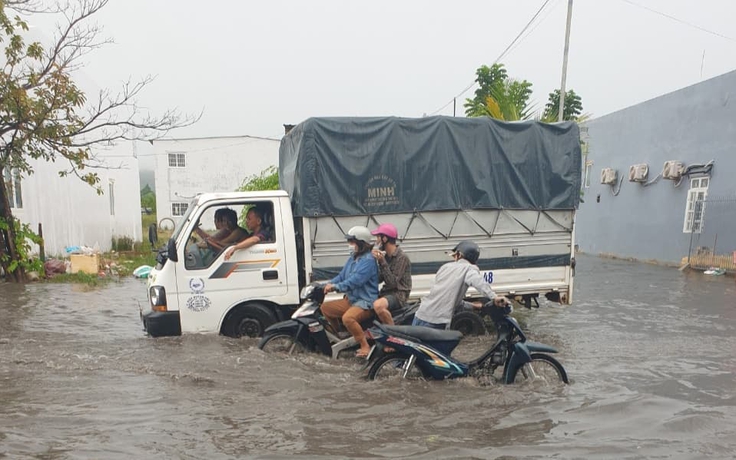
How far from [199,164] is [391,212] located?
33.9 m

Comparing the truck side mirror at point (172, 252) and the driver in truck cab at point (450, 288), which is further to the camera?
the truck side mirror at point (172, 252)

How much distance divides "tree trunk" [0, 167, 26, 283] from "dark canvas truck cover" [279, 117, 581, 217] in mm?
7781

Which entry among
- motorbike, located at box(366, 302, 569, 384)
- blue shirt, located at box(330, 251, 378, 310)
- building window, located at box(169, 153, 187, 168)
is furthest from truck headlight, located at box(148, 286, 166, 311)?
building window, located at box(169, 153, 187, 168)

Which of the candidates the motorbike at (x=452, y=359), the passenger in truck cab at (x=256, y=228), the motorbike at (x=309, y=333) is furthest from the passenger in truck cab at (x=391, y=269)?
the passenger in truck cab at (x=256, y=228)

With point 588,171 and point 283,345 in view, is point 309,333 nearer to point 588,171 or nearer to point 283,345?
point 283,345

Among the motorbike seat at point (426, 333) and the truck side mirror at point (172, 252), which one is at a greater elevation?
the truck side mirror at point (172, 252)

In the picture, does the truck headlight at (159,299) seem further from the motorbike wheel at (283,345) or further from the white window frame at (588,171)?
the white window frame at (588,171)

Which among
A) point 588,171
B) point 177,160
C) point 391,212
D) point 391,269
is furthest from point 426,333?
point 177,160

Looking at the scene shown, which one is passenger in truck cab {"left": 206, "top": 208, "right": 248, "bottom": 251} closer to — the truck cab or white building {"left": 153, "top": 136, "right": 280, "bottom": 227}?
the truck cab

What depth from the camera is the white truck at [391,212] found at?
6.39m

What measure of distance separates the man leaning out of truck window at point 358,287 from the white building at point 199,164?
33.0 metres

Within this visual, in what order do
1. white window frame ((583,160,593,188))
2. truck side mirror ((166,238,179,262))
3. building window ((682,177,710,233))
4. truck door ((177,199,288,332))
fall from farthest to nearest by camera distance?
white window frame ((583,160,593,188)) → building window ((682,177,710,233)) → truck door ((177,199,288,332)) → truck side mirror ((166,238,179,262))

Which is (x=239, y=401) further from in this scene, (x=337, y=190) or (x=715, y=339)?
(x=715, y=339)

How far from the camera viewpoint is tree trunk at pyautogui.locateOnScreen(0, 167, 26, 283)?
1187 centimetres
